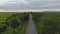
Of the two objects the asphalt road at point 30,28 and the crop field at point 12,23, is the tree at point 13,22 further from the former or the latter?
the asphalt road at point 30,28

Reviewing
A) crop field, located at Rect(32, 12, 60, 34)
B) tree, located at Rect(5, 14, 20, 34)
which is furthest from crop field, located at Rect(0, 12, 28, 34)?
crop field, located at Rect(32, 12, 60, 34)

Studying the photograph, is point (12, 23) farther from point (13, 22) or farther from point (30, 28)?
point (30, 28)

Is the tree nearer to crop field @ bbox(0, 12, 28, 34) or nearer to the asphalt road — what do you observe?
crop field @ bbox(0, 12, 28, 34)

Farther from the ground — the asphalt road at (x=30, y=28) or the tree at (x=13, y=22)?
the tree at (x=13, y=22)

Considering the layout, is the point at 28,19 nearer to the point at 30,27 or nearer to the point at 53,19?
the point at 30,27

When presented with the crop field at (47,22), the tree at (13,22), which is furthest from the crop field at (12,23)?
the crop field at (47,22)

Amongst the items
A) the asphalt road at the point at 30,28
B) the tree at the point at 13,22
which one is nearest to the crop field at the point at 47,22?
the asphalt road at the point at 30,28

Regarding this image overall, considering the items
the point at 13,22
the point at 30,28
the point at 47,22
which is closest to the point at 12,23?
the point at 13,22
